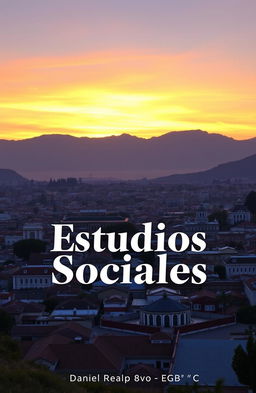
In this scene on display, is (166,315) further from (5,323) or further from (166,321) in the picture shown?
(5,323)

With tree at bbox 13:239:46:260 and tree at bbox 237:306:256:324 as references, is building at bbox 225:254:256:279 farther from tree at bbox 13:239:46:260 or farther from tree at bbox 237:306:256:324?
tree at bbox 237:306:256:324

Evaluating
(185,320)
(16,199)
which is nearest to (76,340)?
(185,320)

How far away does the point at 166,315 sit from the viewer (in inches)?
955

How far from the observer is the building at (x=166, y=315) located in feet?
79.3

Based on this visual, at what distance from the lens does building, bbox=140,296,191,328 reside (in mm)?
24172

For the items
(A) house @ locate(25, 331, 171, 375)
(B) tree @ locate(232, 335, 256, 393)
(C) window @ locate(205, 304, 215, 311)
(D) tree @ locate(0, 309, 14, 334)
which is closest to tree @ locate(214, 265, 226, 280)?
(C) window @ locate(205, 304, 215, 311)

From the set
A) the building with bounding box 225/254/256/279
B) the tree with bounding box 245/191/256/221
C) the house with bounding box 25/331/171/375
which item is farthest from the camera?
the tree with bounding box 245/191/256/221

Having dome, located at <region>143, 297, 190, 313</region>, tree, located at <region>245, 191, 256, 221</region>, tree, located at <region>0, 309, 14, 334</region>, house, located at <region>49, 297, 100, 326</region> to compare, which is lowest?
house, located at <region>49, 297, 100, 326</region>

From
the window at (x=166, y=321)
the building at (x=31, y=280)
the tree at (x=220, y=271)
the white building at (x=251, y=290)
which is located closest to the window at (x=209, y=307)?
the white building at (x=251, y=290)

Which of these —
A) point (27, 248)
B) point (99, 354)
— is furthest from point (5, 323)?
point (27, 248)

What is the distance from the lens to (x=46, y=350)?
17828 millimetres

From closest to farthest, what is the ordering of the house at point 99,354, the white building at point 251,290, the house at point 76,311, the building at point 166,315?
the house at point 99,354
the building at point 166,315
the house at point 76,311
the white building at point 251,290

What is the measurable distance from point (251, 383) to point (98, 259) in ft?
82.4

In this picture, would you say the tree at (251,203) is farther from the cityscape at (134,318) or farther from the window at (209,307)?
the window at (209,307)
